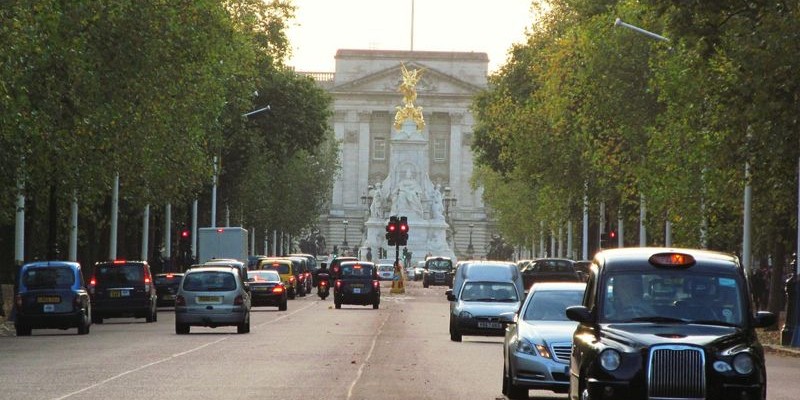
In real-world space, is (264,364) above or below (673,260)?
below

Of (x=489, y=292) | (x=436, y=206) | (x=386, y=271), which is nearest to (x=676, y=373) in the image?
(x=489, y=292)

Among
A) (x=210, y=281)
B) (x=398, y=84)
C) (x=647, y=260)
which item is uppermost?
(x=398, y=84)

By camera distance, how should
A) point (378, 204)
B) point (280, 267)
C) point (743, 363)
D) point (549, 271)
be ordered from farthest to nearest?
1. point (378, 204)
2. point (280, 267)
3. point (549, 271)
4. point (743, 363)

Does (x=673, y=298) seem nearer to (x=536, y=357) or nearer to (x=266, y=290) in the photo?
(x=536, y=357)

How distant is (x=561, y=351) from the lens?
21.8 meters

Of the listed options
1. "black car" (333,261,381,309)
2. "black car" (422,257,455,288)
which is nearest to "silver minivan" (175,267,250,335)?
"black car" (333,261,381,309)

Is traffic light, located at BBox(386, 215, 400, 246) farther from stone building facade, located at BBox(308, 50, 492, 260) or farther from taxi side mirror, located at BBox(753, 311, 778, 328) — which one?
stone building facade, located at BBox(308, 50, 492, 260)

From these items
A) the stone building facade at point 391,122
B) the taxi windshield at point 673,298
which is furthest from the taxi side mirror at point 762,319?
the stone building facade at point 391,122

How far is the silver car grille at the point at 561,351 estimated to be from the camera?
A: 2169cm

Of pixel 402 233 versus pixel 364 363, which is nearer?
pixel 364 363

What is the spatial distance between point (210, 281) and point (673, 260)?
26.0m

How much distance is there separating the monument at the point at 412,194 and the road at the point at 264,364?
83.7 m

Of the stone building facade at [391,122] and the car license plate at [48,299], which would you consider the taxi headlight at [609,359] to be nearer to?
the car license plate at [48,299]

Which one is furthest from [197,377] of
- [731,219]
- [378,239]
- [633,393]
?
[378,239]
